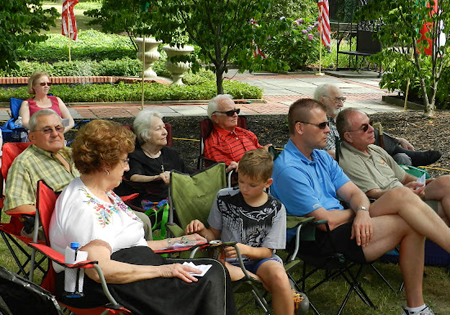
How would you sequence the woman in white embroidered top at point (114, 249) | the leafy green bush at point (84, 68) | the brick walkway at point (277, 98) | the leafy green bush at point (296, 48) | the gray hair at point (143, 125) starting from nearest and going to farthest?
1. the woman in white embroidered top at point (114, 249)
2. the gray hair at point (143, 125)
3. the brick walkway at point (277, 98)
4. the leafy green bush at point (84, 68)
5. the leafy green bush at point (296, 48)

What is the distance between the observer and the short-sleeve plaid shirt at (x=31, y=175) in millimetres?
4160

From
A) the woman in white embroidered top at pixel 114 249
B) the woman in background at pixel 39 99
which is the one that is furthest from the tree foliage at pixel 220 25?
the woman in white embroidered top at pixel 114 249

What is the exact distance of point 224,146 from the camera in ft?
19.0

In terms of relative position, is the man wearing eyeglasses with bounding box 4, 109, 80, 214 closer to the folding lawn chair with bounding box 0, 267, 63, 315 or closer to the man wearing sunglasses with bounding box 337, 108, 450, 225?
the folding lawn chair with bounding box 0, 267, 63, 315

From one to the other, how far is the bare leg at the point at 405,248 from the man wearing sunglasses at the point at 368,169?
60 centimetres

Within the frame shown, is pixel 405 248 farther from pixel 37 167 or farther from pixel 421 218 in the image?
pixel 37 167

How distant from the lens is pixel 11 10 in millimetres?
8867

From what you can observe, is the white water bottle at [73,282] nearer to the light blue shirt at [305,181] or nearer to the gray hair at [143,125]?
the light blue shirt at [305,181]

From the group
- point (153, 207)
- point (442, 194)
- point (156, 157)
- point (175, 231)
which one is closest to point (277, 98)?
point (156, 157)

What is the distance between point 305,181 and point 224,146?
1.73 m

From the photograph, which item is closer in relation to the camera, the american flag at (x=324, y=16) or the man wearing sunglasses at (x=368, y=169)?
the man wearing sunglasses at (x=368, y=169)

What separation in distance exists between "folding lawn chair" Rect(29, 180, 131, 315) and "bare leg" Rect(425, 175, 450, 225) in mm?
2503

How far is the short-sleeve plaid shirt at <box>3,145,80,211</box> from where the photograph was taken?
13.6 feet

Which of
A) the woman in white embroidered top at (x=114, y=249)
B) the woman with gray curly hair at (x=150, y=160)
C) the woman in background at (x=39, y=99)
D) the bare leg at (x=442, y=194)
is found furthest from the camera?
the woman in background at (x=39, y=99)
